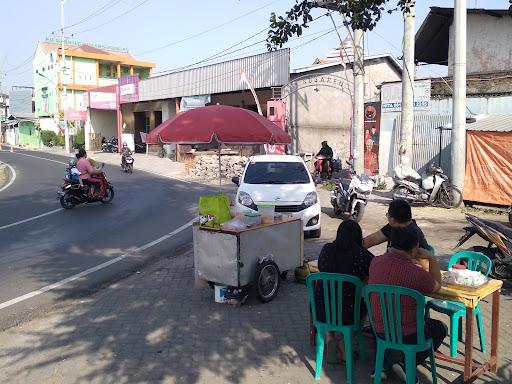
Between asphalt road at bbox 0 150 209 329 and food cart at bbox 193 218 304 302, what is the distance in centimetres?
201

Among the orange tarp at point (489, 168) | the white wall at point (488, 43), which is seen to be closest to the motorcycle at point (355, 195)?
the orange tarp at point (489, 168)

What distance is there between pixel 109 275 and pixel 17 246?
3076mm

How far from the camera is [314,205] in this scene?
9.73m

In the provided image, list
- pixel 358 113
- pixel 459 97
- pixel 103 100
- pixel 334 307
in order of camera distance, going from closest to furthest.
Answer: pixel 334 307 < pixel 459 97 < pixel 358 113 < pixel 103 100

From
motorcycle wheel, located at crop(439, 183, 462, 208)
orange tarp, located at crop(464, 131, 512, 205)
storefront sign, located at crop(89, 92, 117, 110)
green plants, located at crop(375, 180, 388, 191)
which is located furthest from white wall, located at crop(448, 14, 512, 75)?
storefront sign, located at crop(89, 92, 117, 110)

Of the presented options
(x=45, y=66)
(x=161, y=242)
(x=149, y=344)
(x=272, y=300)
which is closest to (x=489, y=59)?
(x=161, y=242)

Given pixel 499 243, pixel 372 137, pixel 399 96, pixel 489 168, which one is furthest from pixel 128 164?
pixel 499 243

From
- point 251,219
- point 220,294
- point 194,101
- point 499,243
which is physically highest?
point 194,101

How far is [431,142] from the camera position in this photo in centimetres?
1575

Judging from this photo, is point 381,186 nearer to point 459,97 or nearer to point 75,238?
point 459,97

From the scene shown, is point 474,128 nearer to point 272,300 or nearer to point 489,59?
point 489,59

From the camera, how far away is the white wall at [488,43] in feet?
61.6

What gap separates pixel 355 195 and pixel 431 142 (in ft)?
18.3

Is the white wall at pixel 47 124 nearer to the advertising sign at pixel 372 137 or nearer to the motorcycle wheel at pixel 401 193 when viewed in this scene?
the advertising sign at pixel 372 137
